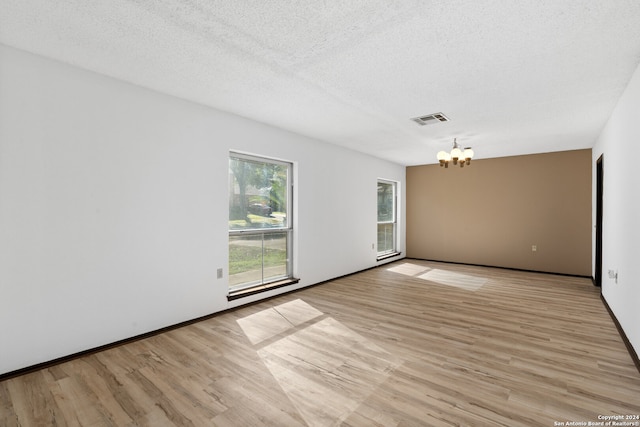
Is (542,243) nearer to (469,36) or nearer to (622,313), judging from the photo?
(622,313)

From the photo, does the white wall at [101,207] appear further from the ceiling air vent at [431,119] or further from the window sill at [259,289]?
the ceiling air vent at [431,119]

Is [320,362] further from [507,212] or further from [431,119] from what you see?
[507,212]

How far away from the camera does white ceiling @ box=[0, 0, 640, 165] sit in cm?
191

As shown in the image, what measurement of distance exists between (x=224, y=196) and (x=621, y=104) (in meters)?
4.58

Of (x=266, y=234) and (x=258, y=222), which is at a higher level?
(x=258, y=222)

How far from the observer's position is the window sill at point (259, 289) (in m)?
3.97

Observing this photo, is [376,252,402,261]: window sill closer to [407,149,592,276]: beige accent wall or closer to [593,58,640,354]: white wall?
[407,149,592,276]: beige accent wall

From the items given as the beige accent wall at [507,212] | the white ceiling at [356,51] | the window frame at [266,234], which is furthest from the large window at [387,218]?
the white ceiling at [356,51]

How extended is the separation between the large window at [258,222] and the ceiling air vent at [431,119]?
2.05 m

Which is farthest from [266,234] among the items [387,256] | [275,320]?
[387,256]

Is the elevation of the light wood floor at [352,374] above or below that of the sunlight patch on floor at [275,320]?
above

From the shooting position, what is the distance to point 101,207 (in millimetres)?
2793

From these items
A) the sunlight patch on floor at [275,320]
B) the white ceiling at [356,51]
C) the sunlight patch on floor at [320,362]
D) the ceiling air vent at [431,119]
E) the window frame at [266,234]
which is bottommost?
the sunlight patch on floor at [275,320]

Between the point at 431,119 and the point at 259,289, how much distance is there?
3326 millimetres
